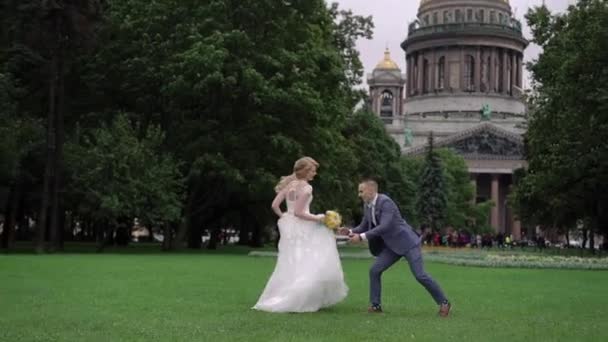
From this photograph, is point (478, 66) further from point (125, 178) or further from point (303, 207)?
point (303, 207)

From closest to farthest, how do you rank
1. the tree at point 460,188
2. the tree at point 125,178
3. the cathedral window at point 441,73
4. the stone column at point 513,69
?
1. the tree at point 125,178
2. the tree at point 460,188
3. the cathedral window at point 441,73
4. the stone column at point 513,69

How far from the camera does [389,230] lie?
43.8 ft

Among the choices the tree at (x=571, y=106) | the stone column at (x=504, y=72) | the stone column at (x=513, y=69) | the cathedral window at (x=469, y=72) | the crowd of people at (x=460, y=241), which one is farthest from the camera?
the stone column at (x=513, y=69)

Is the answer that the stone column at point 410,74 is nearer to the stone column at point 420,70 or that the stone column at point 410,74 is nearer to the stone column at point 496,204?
the stone column at point 420,70

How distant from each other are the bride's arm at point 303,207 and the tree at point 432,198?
67436mm

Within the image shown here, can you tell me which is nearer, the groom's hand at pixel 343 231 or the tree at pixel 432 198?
the groom's hand at pixel 343 231

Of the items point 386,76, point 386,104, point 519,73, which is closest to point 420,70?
point 386,76

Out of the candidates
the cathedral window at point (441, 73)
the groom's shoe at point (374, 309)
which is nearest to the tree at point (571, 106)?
the groom's shoe at point (374, 309)

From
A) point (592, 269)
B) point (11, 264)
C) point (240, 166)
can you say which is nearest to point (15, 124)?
point (240, 166)

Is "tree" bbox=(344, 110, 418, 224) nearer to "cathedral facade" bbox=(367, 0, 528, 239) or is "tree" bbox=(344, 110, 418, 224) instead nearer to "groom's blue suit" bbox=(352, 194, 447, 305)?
"cathedral facade" bbox=(367, 0, 528, 239)

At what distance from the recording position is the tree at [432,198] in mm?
80562

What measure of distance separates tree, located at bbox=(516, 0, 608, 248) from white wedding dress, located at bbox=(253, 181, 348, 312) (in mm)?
22434

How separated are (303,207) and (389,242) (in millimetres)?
1269

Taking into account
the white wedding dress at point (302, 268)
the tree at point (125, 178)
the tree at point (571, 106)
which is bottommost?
the white wedding dress at point (302, 268)
